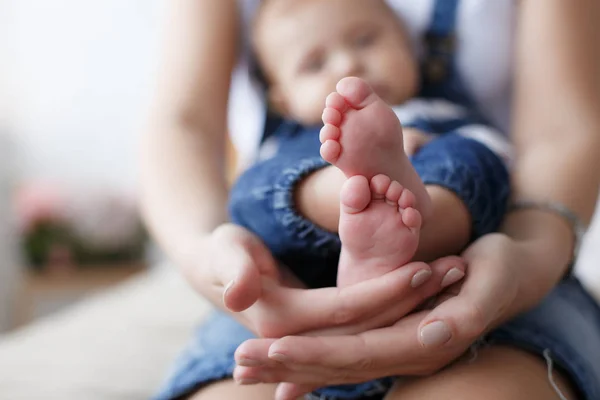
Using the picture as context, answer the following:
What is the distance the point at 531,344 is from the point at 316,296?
0.19 m

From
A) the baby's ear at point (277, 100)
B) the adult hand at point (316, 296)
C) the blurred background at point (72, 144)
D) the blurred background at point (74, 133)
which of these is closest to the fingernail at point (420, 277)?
the adult hand at point (316, 296)

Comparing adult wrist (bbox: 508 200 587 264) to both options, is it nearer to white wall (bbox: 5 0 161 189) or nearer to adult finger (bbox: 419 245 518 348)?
adult finger (bbox: 419 245 518 348)

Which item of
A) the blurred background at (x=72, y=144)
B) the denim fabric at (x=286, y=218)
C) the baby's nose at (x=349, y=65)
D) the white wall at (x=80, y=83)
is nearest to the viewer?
the denim fabric at (x=286, y=218)

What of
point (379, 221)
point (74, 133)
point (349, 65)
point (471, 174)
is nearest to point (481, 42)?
point (349, 65)

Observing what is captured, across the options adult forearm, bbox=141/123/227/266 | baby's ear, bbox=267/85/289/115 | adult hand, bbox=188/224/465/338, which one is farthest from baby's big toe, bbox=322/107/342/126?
baby's ear, bbox=267/85/289/115

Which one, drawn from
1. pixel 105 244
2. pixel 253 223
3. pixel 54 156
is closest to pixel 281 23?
pixel 253 223

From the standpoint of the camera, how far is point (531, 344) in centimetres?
56

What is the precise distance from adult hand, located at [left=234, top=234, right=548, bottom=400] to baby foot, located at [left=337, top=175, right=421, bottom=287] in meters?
0.05

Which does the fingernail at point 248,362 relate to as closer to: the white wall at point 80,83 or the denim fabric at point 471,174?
the denim fabric at point 471,174

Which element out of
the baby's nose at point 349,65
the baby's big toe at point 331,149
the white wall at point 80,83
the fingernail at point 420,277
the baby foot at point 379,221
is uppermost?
the baby's nose at point 349,65

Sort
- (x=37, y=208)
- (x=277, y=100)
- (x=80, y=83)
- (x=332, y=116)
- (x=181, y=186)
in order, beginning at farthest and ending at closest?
(x=80, y=83)
(x=37, y=208)
(x=277, y=100)
(x=181, y=186)
(x=332, y=116)

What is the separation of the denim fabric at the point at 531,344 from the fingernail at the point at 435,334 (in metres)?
0.11

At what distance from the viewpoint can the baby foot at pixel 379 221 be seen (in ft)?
1.47

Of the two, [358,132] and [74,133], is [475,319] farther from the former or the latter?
[74,133]
